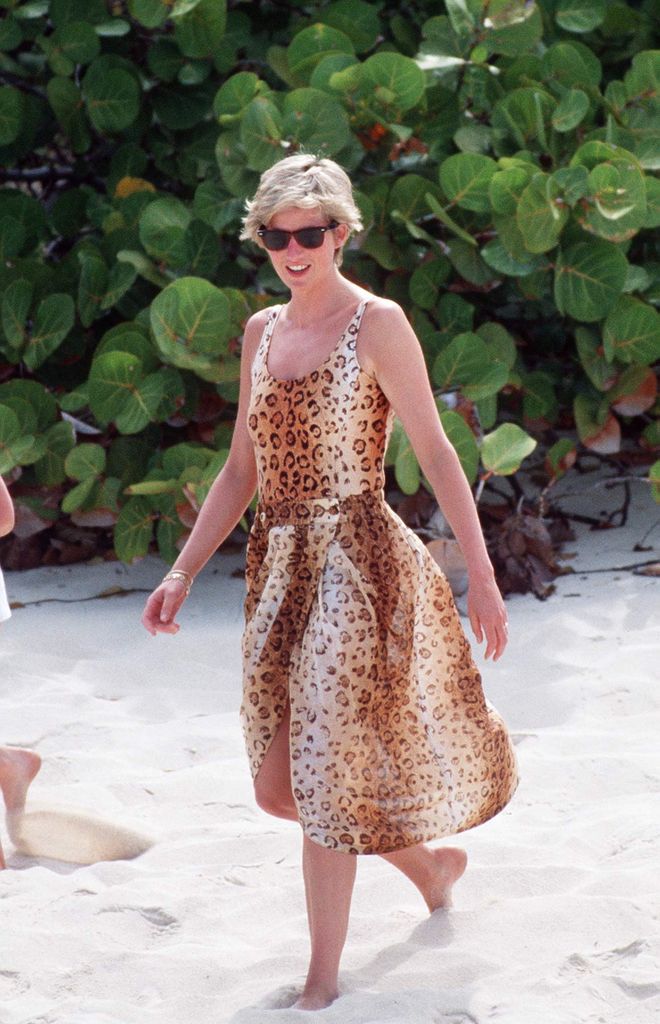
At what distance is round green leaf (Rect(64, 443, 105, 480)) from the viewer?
4.68 meters

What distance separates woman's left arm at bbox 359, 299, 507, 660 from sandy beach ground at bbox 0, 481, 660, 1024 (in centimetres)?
60

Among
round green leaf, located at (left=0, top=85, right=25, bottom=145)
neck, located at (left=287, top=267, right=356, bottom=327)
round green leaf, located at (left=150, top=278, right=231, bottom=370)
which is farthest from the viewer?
round green leaf, located at (left=0, top=85, right=25, bottom=145)

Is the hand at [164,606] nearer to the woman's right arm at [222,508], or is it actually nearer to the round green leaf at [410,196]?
the woman's right arm at [222,508]

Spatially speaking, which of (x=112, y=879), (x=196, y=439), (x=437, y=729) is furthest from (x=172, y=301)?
(x=437, y=729)

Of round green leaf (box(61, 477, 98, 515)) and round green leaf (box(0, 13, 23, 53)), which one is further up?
round green leaf (box(0, 13, 23, 53))

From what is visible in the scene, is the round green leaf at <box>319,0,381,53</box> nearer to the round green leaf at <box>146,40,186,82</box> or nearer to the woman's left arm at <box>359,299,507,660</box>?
the round green leaf at <box>146,40,186,82</box>

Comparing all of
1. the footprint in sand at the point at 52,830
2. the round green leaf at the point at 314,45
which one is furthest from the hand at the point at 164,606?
the round green leaf at the point at 314,45

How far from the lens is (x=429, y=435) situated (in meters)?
2.29

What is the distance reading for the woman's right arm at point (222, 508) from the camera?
2.48m

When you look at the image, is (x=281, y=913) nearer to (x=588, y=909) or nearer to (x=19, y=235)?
(x=588, y=909)

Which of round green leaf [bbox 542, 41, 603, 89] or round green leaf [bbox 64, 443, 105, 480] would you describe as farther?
round green leaf [bbox 542, 41, 603, 89]

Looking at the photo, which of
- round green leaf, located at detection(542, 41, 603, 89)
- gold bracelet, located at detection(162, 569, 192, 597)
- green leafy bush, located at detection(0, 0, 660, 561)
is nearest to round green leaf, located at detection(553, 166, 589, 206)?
green leafy bush, located at detection(0, 0, 660, 561)

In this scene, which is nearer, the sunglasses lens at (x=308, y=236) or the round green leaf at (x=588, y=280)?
the sunglasses lens at (x=308, y=236)

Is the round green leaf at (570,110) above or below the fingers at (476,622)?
above
